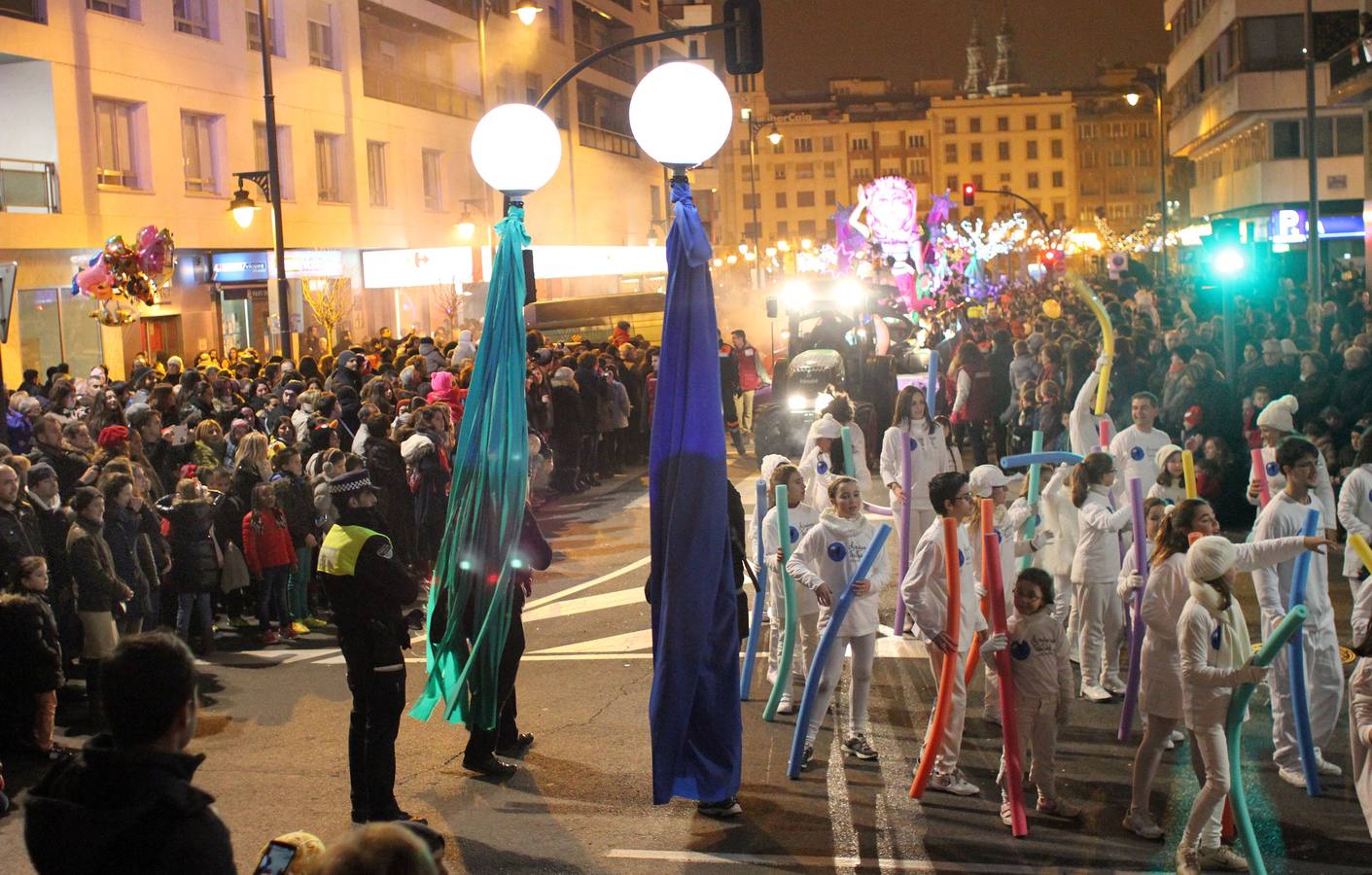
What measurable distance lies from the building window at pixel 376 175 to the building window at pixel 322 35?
8.42ft

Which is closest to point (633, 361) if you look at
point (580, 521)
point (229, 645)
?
point (580, 521)

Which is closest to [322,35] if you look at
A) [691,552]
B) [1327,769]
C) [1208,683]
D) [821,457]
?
[821,457]

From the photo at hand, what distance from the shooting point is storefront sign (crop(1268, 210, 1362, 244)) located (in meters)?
38.2

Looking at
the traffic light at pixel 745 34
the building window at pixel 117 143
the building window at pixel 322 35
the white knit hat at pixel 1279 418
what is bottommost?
the white knit hat at pixel 1279 418

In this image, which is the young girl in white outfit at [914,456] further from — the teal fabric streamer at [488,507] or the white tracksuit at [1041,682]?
the teal fabric streamer at [488,507]

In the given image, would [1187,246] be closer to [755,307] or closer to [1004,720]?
[755,307]

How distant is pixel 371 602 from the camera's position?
777cm

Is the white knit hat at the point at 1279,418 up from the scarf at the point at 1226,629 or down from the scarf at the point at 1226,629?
up

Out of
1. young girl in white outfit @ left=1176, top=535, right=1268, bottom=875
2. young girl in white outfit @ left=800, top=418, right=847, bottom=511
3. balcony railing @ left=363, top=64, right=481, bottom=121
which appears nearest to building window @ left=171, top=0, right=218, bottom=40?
balcony railing @ left=363, top=64, right=481, bottom=121

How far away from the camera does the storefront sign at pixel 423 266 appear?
30875mm

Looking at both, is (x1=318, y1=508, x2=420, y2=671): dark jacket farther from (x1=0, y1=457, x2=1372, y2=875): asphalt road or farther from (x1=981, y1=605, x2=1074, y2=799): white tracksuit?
(x1=981, y1=605, x2=1074, y2=799): white tracksuit

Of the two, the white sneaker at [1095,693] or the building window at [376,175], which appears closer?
the white sneaker at [1095,693]

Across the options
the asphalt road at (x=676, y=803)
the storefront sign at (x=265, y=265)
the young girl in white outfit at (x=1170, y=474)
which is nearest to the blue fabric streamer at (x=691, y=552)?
the asphalt road at (x=676, y=803)

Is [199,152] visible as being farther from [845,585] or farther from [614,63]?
[614,63]
